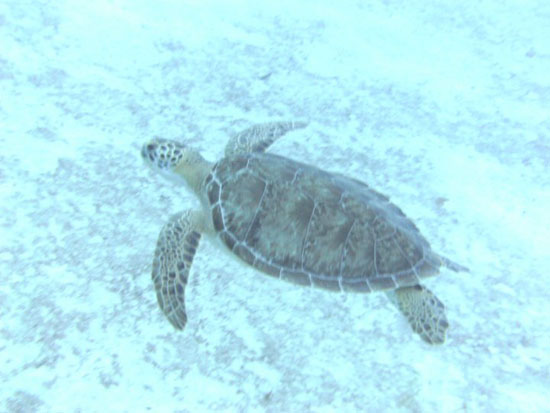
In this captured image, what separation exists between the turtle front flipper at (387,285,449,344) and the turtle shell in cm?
12

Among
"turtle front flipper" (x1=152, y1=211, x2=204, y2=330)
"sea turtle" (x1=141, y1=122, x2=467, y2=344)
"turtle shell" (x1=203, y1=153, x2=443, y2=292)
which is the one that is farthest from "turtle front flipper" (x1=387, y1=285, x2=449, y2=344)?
"turtle front flipper" (x1=152, y1=211, x2=204, y2=330)

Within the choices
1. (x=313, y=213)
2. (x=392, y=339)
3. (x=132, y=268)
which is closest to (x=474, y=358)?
(x=392, y=339)

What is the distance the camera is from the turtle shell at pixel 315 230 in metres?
2.02

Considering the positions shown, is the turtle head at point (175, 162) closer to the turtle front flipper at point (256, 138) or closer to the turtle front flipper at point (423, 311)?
the turtle front flipper at point (256, 138)

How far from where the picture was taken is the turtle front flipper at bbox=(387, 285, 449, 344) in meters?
2.03

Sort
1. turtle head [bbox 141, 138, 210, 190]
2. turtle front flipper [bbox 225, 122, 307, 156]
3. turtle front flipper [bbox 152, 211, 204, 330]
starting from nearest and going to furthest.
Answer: turtle front flipper [bbox 152, 211, 204, 330] → turtle head [bbox 141, 138, 210, 190] → turtle front flipper [bbox 225, 122, 307, 156]

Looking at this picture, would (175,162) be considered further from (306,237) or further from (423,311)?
(423,311)

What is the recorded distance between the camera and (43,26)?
136 inches

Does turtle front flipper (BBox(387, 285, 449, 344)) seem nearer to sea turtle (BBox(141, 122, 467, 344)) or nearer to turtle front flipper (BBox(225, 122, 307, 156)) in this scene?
sea turtle (BBox(141, 122, 467, 344))

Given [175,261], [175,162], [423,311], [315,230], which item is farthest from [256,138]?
[423,311]

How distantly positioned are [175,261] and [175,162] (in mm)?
711

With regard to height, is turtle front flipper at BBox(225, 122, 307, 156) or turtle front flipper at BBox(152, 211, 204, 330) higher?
turtle front flipper at BBox(225, 122, 307, 156)

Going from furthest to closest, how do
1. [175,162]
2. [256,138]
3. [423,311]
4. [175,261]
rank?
1. [256,138]
2. [175,162]
3. [175,261]
4. [423,311]

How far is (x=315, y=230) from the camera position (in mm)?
2084
